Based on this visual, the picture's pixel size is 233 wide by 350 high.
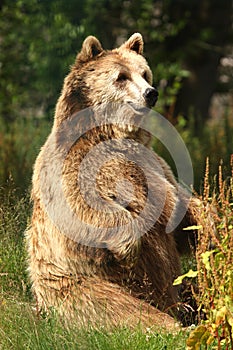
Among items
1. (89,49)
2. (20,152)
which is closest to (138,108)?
(89,49)

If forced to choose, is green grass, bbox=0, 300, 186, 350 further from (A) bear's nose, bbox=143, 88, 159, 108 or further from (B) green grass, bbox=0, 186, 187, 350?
(A) bear's nose, bbox=143, 88, 159, 108

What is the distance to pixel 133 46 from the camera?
A: 226 inches

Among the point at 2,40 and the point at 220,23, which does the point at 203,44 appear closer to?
the point at 220,23

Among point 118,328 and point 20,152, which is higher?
point 118,328

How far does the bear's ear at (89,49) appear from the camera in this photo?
18.1 ft

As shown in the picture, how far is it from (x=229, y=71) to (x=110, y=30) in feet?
11.5

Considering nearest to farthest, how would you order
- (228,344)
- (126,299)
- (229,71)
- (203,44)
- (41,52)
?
(228,344)
(126,299)
(41,52)
(203,44)
(229,71)

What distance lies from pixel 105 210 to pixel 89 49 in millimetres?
1188

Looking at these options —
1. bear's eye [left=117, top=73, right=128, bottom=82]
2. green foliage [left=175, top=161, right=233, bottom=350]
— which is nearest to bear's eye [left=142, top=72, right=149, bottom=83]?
bear's eye [left=117, top=73, right=128, bottom=82]

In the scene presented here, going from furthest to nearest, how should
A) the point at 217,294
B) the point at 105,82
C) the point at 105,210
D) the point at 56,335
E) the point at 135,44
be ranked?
the point at 135,44, the point at 105,82, the point at 105,210, the point at 56,335, the point at 217,294

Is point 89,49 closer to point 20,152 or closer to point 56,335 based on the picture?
point 56,335

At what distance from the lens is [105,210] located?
502 cm

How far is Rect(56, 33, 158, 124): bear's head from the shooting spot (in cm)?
534

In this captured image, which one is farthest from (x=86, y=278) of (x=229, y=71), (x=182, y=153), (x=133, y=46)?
(x=229, y=71)
